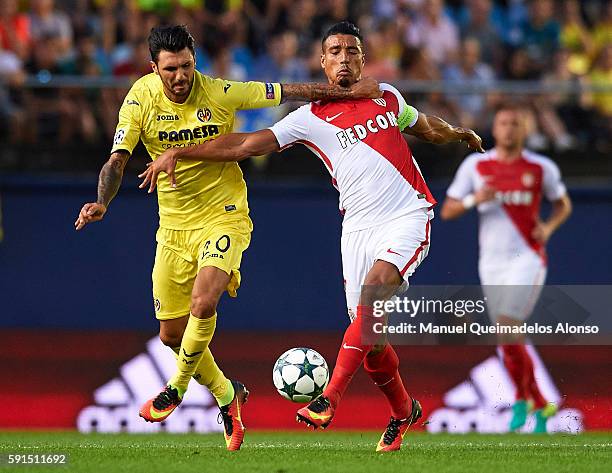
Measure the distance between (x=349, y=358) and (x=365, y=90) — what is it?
1.95 meters

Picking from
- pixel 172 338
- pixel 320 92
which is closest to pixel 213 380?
pixel 172 338

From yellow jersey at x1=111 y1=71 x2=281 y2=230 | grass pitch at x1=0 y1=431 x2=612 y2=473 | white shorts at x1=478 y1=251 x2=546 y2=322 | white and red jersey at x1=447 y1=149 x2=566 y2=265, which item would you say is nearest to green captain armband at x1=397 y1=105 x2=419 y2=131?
yellow jersey at x1=111 y1=71 x2=281 y2=230

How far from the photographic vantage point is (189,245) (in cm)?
952

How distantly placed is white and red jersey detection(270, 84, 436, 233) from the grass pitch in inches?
66.7

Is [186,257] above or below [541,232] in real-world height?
above

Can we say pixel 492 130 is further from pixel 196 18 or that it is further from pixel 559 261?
pixel 196 18

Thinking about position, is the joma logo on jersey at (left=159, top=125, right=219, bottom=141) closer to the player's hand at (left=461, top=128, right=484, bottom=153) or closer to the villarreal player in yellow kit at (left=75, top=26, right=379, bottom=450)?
the villarreal player in yellow kit at (left=75, top=26, right=379, bottom=450)

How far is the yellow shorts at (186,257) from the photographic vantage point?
9289 mm

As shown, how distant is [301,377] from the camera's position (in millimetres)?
8914

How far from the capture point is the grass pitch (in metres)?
7.91

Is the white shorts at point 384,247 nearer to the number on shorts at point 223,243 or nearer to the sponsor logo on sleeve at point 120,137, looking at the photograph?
the number on shorts at point 223,243

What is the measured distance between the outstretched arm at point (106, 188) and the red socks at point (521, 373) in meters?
4.79

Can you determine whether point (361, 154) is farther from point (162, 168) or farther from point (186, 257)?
point (186, 257)

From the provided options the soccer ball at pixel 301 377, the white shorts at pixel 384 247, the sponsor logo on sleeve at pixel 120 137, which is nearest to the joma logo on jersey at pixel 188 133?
the sponsor logo on sleeve at pixel 120 137
